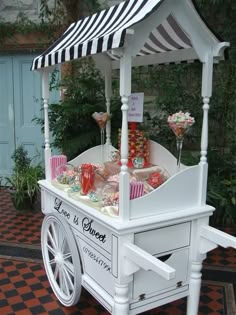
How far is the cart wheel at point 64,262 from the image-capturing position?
2.08m

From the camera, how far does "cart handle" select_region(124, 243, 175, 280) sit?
4.85ft

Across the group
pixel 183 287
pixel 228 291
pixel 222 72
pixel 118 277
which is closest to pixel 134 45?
pixel 118 277

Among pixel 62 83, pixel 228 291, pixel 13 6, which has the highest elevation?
pixel 13 6

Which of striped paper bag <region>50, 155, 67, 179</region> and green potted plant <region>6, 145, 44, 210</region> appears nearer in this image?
striped paper bag <region>50, 155, 67, 179</region>

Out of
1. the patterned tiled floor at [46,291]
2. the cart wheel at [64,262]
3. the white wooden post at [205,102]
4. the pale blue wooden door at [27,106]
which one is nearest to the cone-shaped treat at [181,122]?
the white wooden post at [205,102]

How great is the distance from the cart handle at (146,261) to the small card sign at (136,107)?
0.92 m

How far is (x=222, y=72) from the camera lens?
12.9 ft

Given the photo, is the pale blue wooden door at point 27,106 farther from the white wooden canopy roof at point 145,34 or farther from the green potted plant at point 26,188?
the white wooden canopy roof at point 145,34

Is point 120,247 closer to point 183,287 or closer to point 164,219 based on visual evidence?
point 164,219

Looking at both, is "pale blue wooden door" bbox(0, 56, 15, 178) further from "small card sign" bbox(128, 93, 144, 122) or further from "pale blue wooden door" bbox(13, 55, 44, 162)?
"small card sign" bbox(128, 93, 144, 122)

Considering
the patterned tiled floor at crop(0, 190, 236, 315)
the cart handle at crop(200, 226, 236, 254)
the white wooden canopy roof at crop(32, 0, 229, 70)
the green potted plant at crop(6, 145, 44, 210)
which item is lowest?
the patterned tiled floor at crop(0, 190, 236, 315)

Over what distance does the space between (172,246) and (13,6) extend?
13.4 feet

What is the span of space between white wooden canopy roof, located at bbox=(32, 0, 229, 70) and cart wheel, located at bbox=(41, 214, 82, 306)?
1023mm

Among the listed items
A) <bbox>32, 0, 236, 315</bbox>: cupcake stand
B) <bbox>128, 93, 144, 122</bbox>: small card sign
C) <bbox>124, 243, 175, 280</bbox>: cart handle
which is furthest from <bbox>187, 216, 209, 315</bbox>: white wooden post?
<bbox>128, 93, 144, 122</bbox>: small card sign
